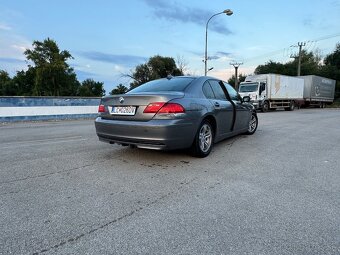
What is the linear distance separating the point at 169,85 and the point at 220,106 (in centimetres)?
121

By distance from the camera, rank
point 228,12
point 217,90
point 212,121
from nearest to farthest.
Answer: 1. point 212,121
2. point 217,90
3. point 228,12

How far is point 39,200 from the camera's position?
116 inches

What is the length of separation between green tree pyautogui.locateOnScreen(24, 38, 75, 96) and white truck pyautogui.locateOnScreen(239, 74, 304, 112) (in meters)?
36.5

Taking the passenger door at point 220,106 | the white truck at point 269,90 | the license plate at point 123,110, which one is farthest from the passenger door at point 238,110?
the white truck at point 269,90

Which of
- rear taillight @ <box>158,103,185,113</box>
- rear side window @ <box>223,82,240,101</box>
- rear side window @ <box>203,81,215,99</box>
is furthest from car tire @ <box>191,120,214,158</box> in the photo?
rear side window @ <box>223,82,240,101</box>

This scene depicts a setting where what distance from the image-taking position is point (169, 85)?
4961mm

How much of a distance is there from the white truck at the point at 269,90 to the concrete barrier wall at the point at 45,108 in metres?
12.9

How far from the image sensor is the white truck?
72.2 feet

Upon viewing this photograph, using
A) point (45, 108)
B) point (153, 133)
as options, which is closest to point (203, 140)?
point (153, 133)

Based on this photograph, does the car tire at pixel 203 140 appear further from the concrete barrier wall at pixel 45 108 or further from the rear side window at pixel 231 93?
the concrete barrier wall at pixel 45 108

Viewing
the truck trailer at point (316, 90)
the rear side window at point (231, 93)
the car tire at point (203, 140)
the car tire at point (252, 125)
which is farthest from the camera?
the truck trailer at point (316, 90)

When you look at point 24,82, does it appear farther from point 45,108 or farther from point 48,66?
point 45,108

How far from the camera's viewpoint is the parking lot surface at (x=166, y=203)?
2.18m

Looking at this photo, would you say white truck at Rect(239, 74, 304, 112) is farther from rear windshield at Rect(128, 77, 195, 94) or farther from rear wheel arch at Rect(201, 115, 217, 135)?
rear windshield at Rect(128, 77, 195, 94)
